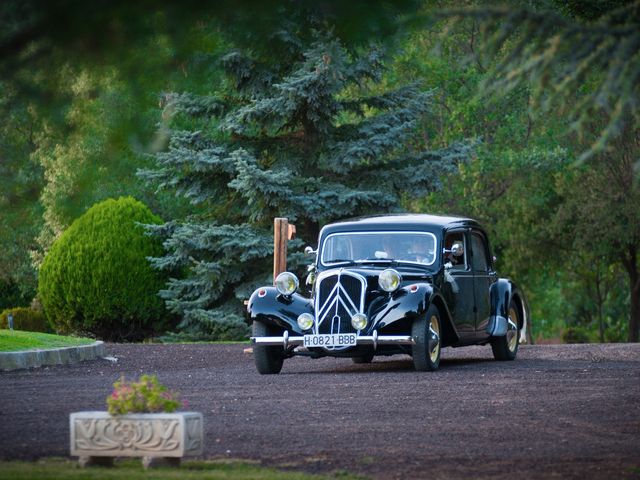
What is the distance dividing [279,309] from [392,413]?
5.05 m

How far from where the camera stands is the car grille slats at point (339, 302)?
602 inches

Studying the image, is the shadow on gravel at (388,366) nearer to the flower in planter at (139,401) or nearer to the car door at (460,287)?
the car door at (460,287)

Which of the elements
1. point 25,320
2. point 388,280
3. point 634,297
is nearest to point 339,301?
point 388,280

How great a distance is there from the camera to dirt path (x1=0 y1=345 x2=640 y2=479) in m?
8.16

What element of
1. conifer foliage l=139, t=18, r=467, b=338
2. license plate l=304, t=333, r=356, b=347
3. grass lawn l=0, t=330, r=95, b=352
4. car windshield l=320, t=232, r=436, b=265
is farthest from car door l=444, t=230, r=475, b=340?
conifer foliage l=139, t=18, r=467, b=338

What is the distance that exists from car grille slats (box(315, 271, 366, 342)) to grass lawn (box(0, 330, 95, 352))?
15.7ft

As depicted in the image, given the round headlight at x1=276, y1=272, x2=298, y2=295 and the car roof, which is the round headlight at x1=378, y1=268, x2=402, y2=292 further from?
the car roof

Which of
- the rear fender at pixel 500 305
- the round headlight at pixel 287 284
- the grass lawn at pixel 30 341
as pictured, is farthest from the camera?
the grass lawn at pixel 30 341

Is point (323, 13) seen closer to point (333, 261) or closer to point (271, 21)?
point (271, 21)

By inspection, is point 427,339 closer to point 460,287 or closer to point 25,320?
point 460,287

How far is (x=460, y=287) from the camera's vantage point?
55.3ft

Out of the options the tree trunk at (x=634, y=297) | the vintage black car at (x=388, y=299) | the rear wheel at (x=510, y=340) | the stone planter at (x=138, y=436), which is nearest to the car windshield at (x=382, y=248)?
the vintage black car at (x=388, y=299)

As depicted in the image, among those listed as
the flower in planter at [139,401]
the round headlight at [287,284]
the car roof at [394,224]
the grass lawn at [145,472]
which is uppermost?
the car roof at [394,224]

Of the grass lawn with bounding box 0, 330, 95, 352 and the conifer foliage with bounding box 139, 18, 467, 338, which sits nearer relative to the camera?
the grass lawn with bounding box 0, 330, 95, 352
